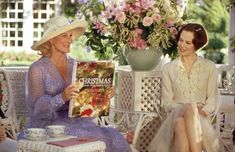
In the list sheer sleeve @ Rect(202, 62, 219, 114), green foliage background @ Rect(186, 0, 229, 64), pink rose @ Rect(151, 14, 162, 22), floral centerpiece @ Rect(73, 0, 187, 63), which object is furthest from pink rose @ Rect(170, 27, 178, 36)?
green foliage background @ Rect(186, 0, 229, 64)

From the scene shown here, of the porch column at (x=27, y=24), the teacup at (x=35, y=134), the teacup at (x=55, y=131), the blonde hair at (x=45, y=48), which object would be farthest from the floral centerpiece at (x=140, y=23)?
the porch column at (x=27, y=24)

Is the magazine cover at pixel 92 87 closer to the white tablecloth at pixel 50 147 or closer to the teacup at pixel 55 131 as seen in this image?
the teacup at pixel 55 131

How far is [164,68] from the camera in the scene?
4.23 meters

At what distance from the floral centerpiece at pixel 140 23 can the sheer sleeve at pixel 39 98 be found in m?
0.83

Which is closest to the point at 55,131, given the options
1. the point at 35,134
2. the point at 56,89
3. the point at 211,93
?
the point at 35,134

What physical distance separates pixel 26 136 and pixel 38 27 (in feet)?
30.5

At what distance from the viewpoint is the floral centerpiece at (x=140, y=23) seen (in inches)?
171

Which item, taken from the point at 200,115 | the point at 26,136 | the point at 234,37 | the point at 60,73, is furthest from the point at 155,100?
the point at 234,37

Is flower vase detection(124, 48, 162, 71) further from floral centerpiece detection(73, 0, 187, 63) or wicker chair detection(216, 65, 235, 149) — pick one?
wicker chair detection(216, 65, 235, 149)

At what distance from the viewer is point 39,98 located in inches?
144

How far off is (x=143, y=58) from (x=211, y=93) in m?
0.58

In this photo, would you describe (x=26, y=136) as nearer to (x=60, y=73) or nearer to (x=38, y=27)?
(x=60, y=73)

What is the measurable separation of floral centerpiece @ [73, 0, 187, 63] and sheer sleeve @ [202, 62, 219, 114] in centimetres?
43

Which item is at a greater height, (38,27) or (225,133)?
(38,27)
